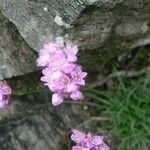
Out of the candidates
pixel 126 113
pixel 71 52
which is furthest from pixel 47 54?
pixel 126 113

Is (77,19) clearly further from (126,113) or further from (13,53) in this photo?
(126,113)

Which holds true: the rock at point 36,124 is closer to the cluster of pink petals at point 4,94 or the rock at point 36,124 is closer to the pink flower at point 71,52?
the cluster of pink petals at point 4,94

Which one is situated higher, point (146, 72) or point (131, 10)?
point (131, 10)

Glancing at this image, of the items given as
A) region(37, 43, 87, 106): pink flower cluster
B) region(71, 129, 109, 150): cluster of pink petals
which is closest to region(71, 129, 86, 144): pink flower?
region(71, 129, 109, 150): cluster of pink petals

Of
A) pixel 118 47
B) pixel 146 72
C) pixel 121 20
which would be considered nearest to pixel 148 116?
pixel 146 72

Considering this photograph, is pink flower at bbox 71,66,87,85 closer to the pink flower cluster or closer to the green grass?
the pink flower cluster

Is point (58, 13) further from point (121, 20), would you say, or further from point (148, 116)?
point (148, 116)
